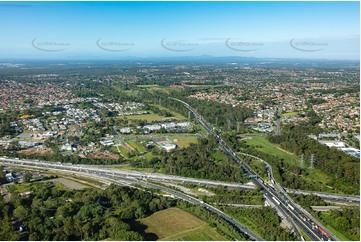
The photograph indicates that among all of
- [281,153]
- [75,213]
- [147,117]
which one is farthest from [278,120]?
[75,213]

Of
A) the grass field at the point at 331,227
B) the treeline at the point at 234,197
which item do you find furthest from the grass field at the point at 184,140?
the grass field at the point at 331,227

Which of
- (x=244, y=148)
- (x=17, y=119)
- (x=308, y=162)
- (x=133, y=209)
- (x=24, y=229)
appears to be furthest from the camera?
(x=17, y=119)

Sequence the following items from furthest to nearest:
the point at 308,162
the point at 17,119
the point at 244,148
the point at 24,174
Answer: the point at 17,119 → the point at 244,148 → the point at 308,162 → the point at 24,174

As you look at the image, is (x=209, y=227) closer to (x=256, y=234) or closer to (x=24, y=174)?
(x=256, y=234)

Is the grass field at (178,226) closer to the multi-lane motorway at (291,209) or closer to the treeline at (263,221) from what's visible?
the treeline at (263,221)

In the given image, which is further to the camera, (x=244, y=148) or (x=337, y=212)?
(x=244, y=148)

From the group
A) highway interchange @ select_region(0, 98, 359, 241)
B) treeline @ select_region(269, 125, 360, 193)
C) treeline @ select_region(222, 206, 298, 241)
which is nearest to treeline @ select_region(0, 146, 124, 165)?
highway interchange @ select_region(0, 98, 359, 241)

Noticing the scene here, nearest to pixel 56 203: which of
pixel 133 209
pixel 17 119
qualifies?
pixel 133 209
